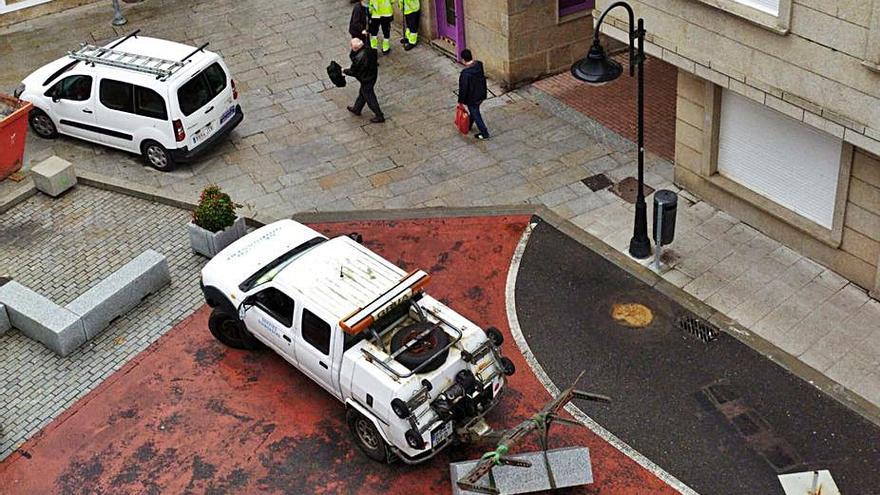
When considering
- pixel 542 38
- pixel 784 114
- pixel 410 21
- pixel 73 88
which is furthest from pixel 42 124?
pixel 784 114

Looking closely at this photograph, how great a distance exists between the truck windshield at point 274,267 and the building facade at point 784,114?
19.2ft

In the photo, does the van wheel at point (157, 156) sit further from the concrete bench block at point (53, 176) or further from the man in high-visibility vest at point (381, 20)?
the man in high-visibility vest at point (381, 20)

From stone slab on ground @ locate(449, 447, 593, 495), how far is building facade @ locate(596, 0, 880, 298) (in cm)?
516

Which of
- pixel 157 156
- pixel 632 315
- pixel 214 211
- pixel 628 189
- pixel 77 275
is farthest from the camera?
pixel 157 156

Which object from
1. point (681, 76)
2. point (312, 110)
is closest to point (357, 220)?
point (312, 110)

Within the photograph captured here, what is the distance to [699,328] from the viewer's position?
47.4ft

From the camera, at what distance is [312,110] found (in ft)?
67.1

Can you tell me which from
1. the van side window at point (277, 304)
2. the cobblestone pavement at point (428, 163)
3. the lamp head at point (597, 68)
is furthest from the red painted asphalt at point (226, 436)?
the lamp head at point (597, 68)

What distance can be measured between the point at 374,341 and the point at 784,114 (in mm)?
6287

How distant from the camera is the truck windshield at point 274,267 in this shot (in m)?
13.9

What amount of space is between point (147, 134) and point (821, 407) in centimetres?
1193

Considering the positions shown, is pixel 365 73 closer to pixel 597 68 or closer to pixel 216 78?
pixel 216 78

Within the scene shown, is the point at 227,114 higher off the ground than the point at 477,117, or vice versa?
the point at 227,114

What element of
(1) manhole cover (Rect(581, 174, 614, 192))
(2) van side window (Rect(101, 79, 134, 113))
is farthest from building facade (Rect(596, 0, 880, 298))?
(2) van side window (Rect(101, 79, 134, 113))
